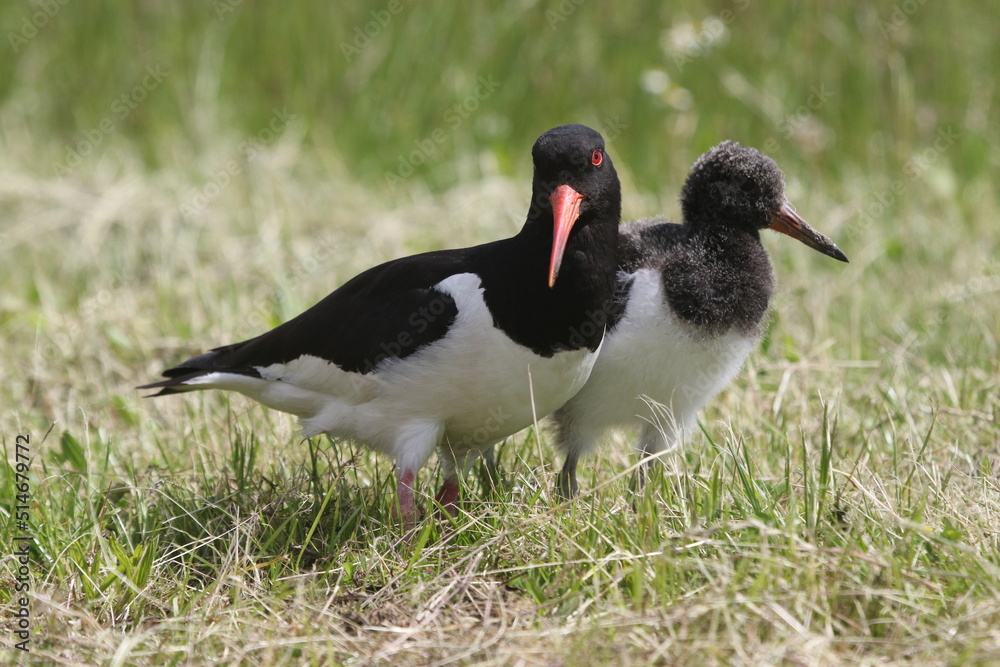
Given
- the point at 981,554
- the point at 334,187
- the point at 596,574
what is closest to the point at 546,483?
the point at 596,574

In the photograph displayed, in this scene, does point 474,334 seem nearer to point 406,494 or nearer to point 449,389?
point 449,389

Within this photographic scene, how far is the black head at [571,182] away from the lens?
11.4 ft

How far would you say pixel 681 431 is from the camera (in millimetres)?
3982

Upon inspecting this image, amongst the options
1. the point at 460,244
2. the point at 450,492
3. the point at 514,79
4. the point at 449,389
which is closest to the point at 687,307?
the point at 449,389

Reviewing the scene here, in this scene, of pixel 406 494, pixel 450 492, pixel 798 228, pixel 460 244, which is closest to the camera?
pixel 406 494

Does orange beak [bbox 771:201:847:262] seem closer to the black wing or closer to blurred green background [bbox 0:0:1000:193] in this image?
the black wing

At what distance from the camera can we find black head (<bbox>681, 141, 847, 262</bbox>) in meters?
4.00

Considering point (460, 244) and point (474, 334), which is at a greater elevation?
point (460, 244)

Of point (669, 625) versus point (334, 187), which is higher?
point (334, 187)

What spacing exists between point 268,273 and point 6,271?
1.67 m

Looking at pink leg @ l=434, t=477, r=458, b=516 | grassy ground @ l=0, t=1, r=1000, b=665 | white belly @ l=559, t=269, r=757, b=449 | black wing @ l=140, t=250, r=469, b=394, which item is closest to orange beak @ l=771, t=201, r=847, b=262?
white belly @ l=559, t=269, r=757, b=449

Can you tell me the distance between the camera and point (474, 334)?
11.7ft

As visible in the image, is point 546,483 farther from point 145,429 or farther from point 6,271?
point 6,271

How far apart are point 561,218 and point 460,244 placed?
3.24m
